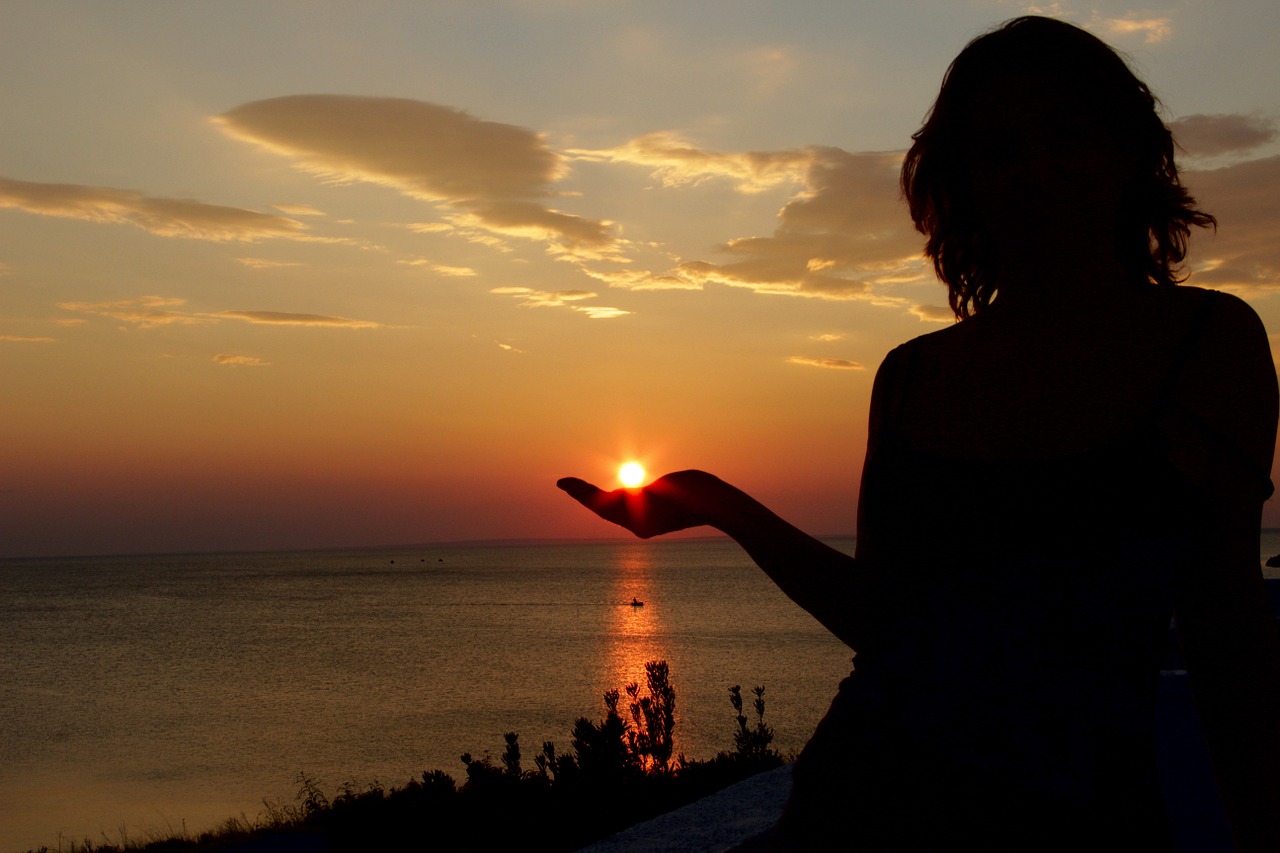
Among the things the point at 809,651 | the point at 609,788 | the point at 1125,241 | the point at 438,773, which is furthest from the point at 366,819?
the point at 809,651

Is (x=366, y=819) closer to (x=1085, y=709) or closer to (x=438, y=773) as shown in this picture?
(x=438, y=773)

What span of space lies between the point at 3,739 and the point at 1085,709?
52.8 meters

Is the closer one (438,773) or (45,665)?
(438,773)

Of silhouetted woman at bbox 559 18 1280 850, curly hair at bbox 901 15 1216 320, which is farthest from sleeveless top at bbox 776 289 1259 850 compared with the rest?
curly hair at bbox 901 15 1216 320

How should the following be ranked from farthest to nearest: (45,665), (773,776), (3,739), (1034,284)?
(45,665) → (3,739) → (773,776) → (1034,284)

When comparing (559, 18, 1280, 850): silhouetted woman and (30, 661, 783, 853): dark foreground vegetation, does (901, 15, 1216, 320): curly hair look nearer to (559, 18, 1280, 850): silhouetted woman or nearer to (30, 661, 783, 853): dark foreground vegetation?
(559, 18, 1280, 850): silhouetted woman

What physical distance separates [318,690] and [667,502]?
6226 centimetres

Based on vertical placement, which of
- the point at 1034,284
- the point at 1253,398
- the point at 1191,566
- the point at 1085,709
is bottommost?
the point at 1085,709

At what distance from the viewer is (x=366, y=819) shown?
11039mm

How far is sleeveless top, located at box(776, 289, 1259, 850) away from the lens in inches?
40.5

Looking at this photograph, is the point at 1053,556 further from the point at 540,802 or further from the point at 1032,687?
the point at 540,802

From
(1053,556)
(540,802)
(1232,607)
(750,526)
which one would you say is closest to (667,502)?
(750,526)

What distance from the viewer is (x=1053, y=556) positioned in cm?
107

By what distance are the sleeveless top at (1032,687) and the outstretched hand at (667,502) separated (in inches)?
10.8
